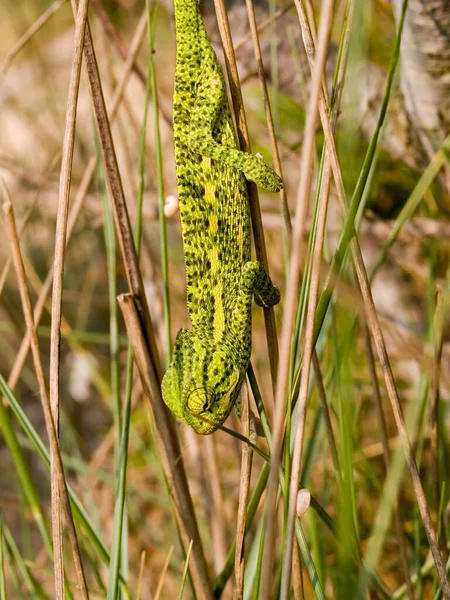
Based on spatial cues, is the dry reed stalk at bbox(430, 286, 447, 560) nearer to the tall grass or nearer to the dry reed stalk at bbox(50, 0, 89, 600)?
the tall grass

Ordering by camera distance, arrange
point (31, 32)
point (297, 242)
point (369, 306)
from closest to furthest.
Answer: point (297, 242)
point (369, 306)
point (31, 32)

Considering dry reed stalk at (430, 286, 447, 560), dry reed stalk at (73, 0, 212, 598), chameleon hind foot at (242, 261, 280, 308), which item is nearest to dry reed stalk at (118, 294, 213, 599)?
dry reed stalk at (73, 0, 212, 598)

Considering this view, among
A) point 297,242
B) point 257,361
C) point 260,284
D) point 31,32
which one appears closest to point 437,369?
point 260,284

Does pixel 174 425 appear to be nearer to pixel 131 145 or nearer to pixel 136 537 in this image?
pixel 136 537

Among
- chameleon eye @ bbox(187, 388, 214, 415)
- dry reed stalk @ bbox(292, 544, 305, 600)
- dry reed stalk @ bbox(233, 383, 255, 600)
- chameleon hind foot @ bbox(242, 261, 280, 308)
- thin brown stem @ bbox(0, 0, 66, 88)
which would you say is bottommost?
dry reed stalk @ bbox(292, 544, 305, 600)

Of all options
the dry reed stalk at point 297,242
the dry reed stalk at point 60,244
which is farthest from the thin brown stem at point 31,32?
the dry reed stalk at point 297,242

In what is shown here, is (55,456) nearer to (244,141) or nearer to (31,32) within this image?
(244,141)
